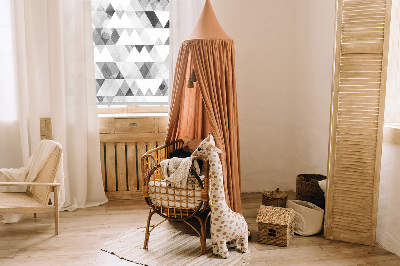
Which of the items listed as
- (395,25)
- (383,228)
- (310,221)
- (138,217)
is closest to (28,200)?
(138,217)

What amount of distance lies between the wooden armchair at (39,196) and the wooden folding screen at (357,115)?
2202 millimetres

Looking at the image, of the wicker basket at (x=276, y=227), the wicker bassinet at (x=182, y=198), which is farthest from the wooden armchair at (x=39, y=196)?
the wicker basket at (x=276, y=227)

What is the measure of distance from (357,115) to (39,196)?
2.60 metres

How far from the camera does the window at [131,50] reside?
3906 millimetres

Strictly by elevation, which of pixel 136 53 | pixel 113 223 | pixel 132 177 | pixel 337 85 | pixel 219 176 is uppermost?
pixel 136 53

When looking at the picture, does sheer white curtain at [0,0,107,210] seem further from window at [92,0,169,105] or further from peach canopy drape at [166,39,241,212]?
peach canopy drape at [166,39,241,212]

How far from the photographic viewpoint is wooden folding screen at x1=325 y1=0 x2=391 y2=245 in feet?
8.52

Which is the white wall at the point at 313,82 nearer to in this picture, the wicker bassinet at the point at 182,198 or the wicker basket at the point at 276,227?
the wicker basket at the point at 276,227

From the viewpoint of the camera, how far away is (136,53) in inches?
157

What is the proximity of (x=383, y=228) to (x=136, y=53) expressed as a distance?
293 cm

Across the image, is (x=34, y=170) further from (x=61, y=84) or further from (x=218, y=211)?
(x=218, y=211)

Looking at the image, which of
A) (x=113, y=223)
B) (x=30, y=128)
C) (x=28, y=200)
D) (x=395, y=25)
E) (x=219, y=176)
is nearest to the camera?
(x=219, y=176)

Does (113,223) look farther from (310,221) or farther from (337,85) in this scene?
(337,85)

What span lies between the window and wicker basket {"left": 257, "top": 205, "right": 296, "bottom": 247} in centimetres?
187
